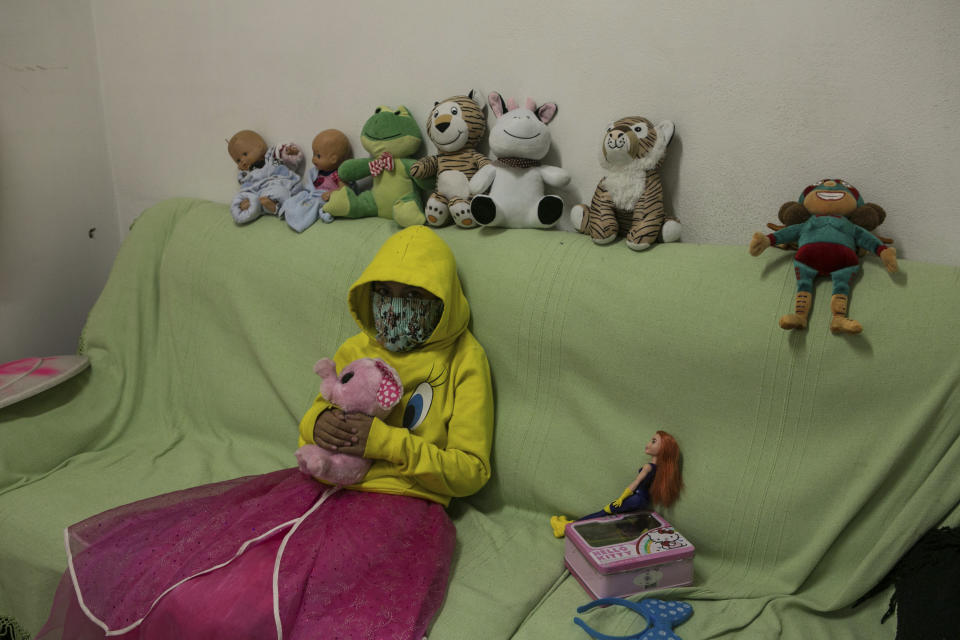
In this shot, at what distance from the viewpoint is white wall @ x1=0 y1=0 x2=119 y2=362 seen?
2061 mm

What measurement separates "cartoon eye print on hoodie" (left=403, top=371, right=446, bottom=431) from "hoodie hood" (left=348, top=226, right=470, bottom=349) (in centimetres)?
8

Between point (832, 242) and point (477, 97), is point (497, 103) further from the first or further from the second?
point (832, 242)

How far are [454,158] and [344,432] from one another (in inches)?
27.9

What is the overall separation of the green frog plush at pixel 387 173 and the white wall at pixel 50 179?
112 centimetres

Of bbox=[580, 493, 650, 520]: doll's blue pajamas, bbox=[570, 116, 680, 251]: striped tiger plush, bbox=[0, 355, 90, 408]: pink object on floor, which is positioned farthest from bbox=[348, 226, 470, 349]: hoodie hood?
bbox=[0, 355, 90, 408]: pink object on floor

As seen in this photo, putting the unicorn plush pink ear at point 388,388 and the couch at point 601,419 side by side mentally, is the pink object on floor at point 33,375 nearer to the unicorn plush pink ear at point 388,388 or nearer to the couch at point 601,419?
the couch at point 601,419

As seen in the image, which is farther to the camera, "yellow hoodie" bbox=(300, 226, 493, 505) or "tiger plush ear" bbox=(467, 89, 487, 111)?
"tiger plush ear" bbox=(467, 89, 487, 111)

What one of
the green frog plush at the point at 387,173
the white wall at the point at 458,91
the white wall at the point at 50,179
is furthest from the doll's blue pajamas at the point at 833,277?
the white wall at the point at 50,179

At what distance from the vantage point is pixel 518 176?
1496mm

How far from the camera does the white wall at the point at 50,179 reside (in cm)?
206

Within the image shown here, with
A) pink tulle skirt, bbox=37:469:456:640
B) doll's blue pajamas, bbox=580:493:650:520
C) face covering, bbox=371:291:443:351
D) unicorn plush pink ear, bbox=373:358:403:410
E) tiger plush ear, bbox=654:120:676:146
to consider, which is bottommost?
pink tulle skirt, bbox=37:469:456:640

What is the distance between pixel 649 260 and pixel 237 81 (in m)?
1.47

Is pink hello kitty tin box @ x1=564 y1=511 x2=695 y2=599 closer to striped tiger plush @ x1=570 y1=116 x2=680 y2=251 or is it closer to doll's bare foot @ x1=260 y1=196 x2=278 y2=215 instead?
striped tiger plush @ x1=570 y1=116 x2=680 y2=251

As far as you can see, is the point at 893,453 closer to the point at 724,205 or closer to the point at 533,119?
the point at 724,205
